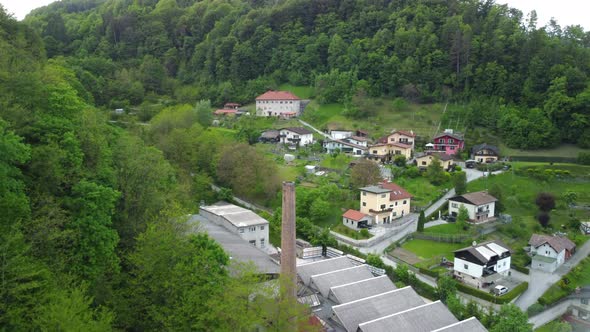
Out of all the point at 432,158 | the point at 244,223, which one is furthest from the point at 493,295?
the point at 432,158

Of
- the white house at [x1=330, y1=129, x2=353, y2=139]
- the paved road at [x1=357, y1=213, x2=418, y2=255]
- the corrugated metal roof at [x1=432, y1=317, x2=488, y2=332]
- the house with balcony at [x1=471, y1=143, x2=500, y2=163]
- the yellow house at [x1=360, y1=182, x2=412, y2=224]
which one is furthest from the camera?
the white house at [x1=330, y1=129, x2=353, y2=139]

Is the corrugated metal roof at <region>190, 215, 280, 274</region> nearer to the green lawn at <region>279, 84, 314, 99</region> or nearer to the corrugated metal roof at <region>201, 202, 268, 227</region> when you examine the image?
the corrugated metal roof at <region>201, 202, 268, 227</region>

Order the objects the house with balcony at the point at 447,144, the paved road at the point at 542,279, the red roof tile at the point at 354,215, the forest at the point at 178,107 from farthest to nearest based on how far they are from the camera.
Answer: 1. the house with balcony at the point at 447,144
2. the red roof tile at the point at 354,215
3. the paved road at the point at 542,279
4. the forest at the point at 178,107

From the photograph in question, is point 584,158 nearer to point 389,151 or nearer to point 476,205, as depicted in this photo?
point 476,205

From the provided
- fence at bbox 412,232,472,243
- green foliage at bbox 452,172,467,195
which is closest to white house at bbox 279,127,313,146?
green foliage at bbox 452,172,467,195

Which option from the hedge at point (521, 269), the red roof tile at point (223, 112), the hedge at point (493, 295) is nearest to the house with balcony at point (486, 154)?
the hedge at point (521, 269)

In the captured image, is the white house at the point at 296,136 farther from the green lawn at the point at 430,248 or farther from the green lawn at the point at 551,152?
the green lawn at the point at 430,248
